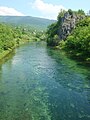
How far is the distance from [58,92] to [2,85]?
11089 millimetres

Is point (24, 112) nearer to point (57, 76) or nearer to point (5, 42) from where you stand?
point (57, 76)

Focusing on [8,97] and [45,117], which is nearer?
[45,117]

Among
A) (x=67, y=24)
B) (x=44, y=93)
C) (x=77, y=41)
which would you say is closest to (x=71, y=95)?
(x=44, y=93)

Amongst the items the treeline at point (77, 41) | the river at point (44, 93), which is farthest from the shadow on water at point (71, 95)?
the treeline at point (77, 41)

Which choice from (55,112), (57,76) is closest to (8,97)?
(55,112)

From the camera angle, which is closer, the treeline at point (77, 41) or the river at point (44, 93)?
the river at point (44, 93)

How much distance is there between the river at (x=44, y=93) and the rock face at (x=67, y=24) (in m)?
76.1

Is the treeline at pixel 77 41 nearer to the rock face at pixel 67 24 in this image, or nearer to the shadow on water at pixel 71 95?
the rock face at pixel 67 24

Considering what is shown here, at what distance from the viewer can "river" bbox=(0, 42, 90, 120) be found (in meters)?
35.8

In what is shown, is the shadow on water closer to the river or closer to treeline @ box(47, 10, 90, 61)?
the river

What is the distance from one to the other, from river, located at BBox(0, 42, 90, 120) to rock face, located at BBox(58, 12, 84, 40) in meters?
76.1

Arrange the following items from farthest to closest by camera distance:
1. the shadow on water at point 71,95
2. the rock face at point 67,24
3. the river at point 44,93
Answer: the rock face at point 67,24
the river at point 44,93
the shadow on water at point 71,95

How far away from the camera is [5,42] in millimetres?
102062

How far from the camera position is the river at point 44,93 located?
1409 inches
